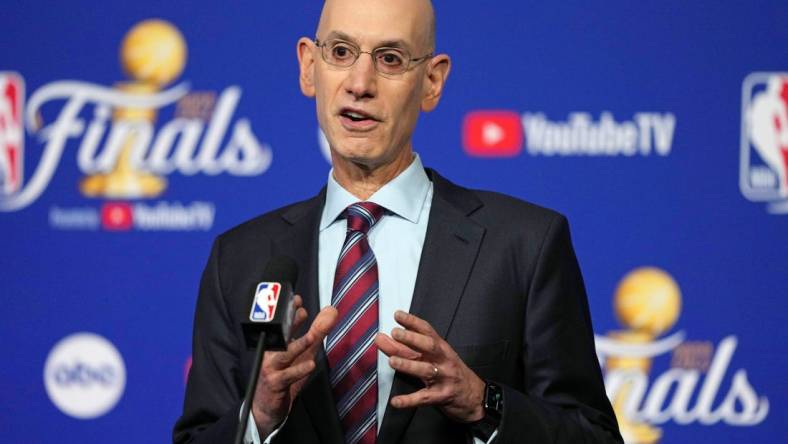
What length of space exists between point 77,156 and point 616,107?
4.87 ft

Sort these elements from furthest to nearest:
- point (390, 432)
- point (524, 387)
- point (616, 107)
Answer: point (616, 107) < point (524, 387) < point (390, 432)

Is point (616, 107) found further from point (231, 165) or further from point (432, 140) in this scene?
point (231, 165)

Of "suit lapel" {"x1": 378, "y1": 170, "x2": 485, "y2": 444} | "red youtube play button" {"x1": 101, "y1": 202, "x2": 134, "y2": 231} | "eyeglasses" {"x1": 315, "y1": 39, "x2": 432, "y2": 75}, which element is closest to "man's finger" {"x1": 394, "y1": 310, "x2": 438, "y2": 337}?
"suit lapel" {"x1": 378, "y1": 170, "x2": 485, "y2": 444}

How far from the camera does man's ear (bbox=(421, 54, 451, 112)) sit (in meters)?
1.88

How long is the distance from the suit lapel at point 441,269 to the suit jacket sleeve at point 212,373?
254 millimetres

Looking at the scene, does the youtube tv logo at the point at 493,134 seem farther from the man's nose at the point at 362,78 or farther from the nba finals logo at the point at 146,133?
the man's nose at the point at 362,78

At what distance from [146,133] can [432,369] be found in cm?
191

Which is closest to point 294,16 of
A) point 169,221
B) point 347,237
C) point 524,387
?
point 169,221

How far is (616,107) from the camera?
3.09 m

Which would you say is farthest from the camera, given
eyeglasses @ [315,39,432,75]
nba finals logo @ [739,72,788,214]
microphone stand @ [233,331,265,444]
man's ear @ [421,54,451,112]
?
nba finals logo @ [739,72,788,214]

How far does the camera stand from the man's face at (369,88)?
1.76m

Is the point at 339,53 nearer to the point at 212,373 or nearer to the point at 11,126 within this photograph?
the point at 212,373

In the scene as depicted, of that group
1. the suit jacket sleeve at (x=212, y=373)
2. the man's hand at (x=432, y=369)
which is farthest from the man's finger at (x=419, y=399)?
the suit jacket sleeve at (x=212, y=373)

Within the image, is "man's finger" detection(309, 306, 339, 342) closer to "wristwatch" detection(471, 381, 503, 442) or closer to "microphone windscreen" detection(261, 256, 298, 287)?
"microphone windscreen" detection(261, 256, 298, 287)
